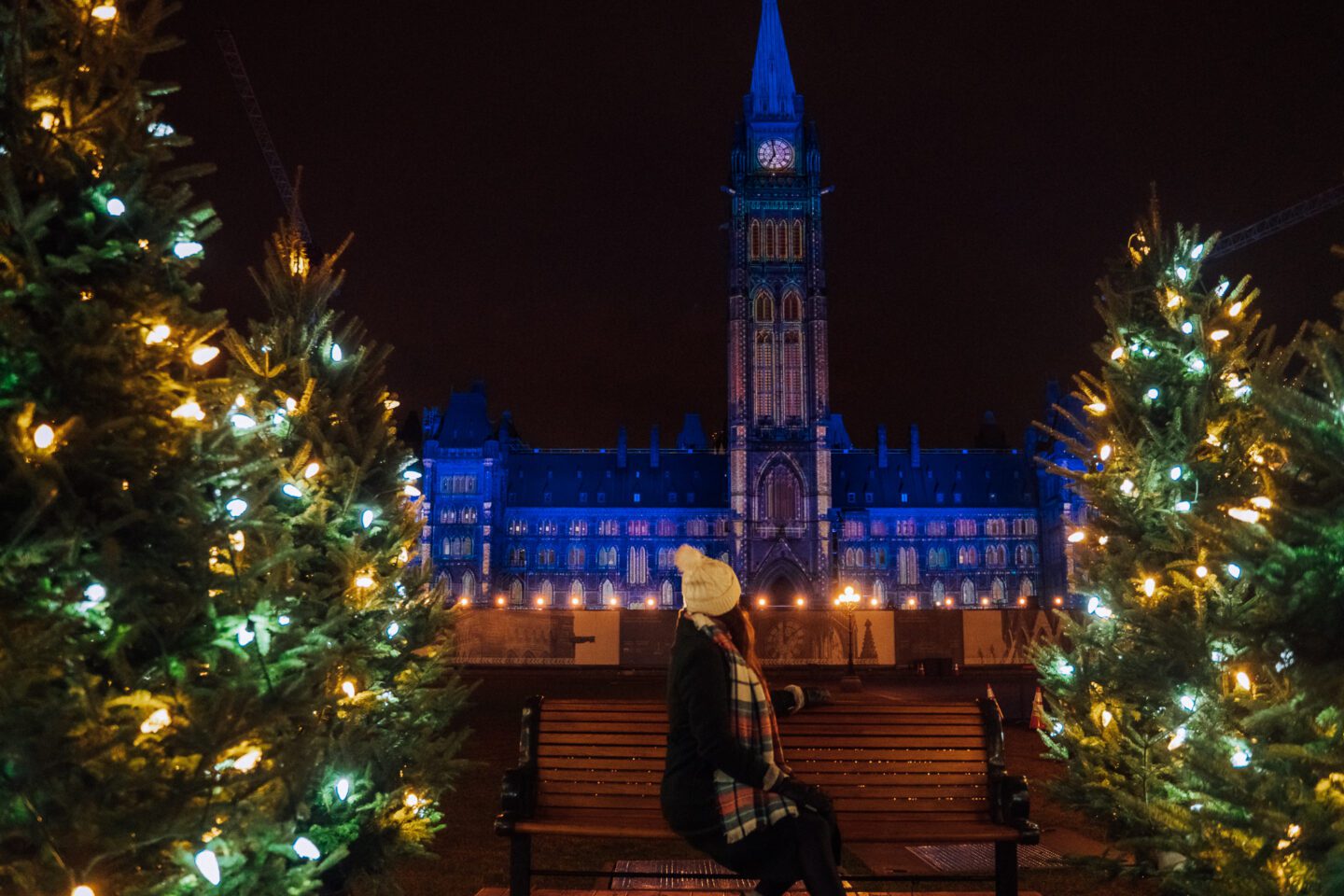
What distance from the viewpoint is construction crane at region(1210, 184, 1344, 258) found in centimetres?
6979

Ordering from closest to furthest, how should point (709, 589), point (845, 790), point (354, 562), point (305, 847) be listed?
point (709, 589), point (305, 847), point (845, 790), point (354, 562)

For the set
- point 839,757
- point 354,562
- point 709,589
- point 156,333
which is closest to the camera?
point 156,333

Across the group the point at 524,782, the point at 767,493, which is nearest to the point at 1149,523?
the point at 524,782

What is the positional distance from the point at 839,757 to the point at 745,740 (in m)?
1.78

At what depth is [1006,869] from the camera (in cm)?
606

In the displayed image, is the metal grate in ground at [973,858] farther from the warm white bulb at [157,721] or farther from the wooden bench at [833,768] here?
the warm white bulb at [157,721]

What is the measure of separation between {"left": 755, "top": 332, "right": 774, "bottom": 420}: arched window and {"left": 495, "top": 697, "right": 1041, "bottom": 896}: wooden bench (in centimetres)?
6773

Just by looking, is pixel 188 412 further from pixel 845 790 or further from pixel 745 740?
pixel 845 790

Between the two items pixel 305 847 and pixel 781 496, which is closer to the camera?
pixel 305 847

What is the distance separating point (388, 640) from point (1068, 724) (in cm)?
576

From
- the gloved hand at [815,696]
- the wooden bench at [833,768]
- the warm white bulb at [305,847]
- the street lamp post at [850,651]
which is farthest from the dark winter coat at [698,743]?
the street lamp post at [850,651]

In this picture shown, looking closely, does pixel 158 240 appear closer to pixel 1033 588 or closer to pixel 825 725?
pixel 825 725

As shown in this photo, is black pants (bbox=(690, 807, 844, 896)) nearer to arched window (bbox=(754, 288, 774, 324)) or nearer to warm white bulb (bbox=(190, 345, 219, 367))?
warm white bulb (bbox=(190, 345, 219, 367))

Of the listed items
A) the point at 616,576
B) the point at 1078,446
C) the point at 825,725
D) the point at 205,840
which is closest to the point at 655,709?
the point at 825,725
